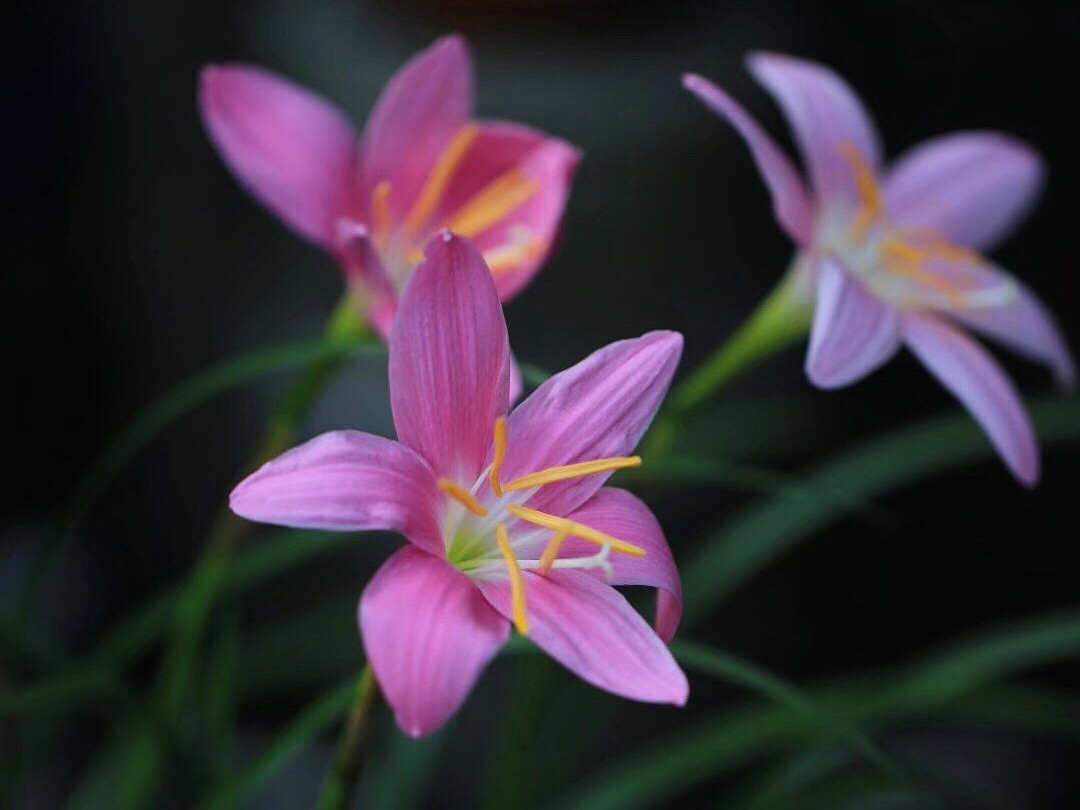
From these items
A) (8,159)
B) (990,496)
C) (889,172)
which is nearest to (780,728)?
(889,172)

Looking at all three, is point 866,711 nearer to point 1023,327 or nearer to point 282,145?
point 1023,327

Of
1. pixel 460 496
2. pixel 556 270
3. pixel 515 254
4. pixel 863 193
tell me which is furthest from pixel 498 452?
pixel 556 270

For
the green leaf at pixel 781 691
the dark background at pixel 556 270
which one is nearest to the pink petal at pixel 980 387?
the green leaf at pixel 781 691

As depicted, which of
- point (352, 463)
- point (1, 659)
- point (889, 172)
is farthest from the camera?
point (889, 172)

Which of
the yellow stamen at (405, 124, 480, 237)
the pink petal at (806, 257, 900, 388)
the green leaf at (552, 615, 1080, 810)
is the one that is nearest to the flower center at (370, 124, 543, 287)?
the yellow stamen at (405, 124, 480, 237)

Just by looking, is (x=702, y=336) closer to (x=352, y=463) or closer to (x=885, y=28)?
(x=885, y=28)

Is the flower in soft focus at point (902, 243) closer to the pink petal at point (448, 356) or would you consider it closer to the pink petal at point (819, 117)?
the pink petal at point (819, 117)
